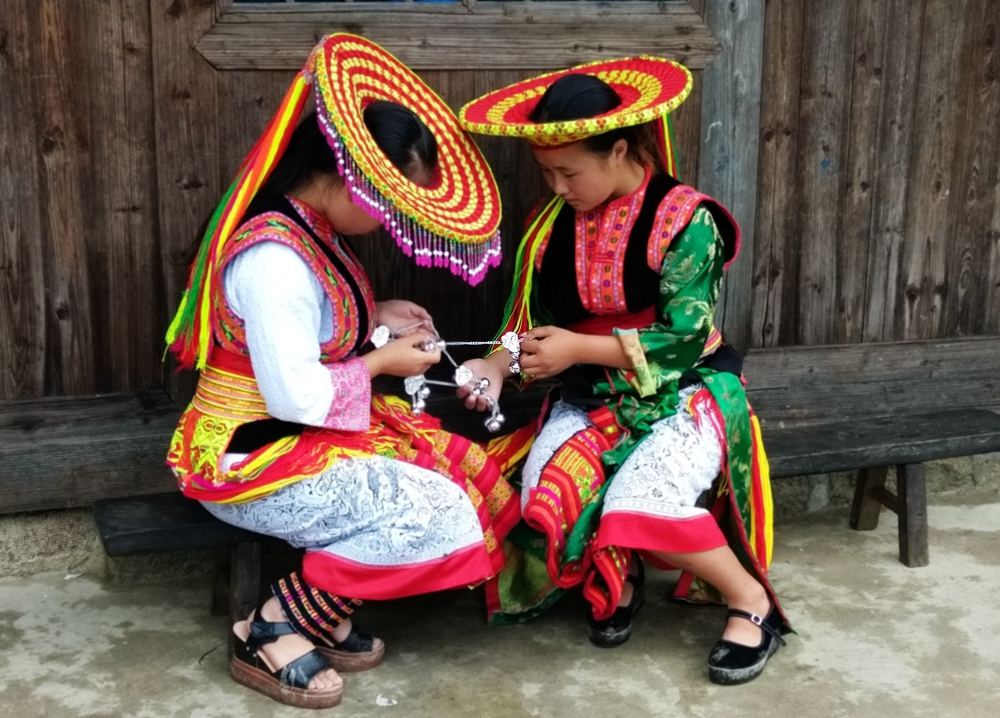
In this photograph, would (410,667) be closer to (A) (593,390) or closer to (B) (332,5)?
(A) (593,390)

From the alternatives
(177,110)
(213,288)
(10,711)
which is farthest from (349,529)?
(177,110)

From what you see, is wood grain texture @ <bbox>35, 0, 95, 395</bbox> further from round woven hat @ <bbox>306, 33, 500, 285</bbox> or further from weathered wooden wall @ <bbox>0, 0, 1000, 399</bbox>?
round woven hat @ <bbox>306, 33, 500, 285</bbox>

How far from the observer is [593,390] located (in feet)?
10.8

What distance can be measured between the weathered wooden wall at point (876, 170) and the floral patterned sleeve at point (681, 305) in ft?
2.91

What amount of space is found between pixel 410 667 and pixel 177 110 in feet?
5.19

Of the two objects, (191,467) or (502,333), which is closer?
(191,467)

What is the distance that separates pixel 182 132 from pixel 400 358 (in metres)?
0.93

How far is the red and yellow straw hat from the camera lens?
2.63 meters

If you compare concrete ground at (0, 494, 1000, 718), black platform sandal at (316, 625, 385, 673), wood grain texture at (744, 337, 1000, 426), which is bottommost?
concrete ground at (0, 494, 1000, 718)

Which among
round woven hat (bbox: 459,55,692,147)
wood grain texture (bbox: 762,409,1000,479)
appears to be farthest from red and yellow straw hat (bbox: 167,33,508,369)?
wood grain texture (bbox: 762,409,1000,479)

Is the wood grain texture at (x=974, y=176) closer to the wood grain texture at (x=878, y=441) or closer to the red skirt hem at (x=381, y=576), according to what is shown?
the wood grain texture at (x=878, y=441)

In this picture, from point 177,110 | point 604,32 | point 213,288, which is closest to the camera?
point 213,288

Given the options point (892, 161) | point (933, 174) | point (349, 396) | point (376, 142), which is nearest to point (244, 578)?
point (349, 396)

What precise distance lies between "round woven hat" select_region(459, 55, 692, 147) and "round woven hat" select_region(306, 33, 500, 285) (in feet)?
0.31
